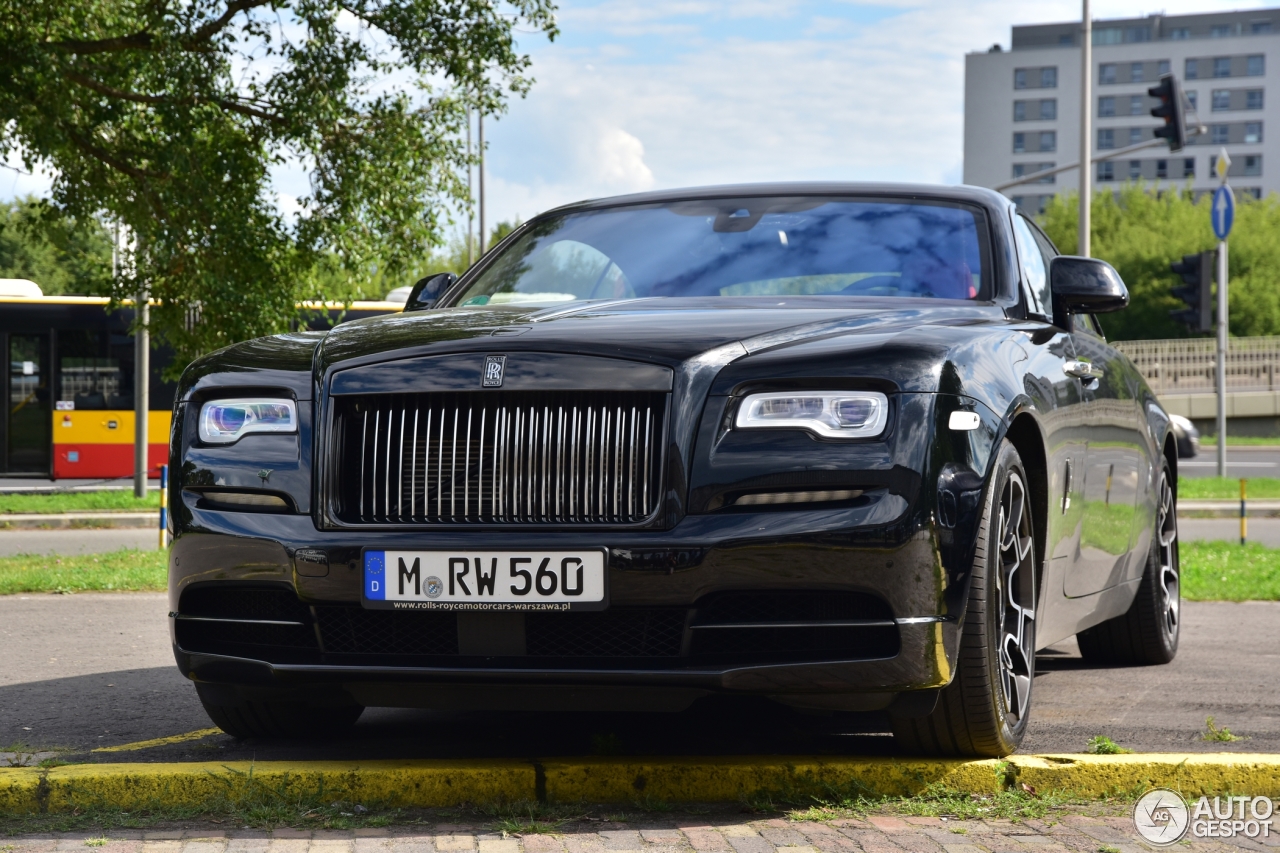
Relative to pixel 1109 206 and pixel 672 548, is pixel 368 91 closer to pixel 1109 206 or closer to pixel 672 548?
pixel 672 548

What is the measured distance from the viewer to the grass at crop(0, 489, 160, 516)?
1845 cm

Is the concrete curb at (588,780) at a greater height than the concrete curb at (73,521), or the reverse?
the concrete curb at (588,780)

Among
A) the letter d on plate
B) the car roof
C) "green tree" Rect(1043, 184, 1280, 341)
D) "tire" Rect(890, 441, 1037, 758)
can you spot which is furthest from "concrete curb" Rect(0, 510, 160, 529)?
"green tree" Rect(1043, 184, 1280, 341)

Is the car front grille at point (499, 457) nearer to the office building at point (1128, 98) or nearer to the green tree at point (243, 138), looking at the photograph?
the green tree at point (243, 138)

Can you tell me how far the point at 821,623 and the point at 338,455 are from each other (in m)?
1.23

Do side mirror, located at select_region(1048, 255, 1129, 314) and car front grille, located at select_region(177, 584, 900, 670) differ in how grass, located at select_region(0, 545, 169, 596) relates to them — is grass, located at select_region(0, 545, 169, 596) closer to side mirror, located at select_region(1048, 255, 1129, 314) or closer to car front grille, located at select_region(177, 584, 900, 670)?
car front grille, located at select_region(177, 584, 900, 670)

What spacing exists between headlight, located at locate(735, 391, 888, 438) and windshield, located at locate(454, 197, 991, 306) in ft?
3.83

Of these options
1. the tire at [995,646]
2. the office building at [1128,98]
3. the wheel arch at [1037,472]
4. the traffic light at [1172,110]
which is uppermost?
the office building at [1128,98]

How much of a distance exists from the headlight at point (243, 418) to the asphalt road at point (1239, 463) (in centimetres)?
2296

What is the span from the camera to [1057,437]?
461 centimetres

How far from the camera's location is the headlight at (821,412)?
140 inches

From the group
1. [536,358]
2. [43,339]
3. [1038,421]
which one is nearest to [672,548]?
[536,358]

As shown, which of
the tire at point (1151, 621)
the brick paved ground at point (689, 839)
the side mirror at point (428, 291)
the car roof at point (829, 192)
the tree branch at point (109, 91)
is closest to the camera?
the brick paved ground at point (689, 839)

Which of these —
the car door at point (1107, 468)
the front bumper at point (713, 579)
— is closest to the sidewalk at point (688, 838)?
the front bumper at point (713, 579)
